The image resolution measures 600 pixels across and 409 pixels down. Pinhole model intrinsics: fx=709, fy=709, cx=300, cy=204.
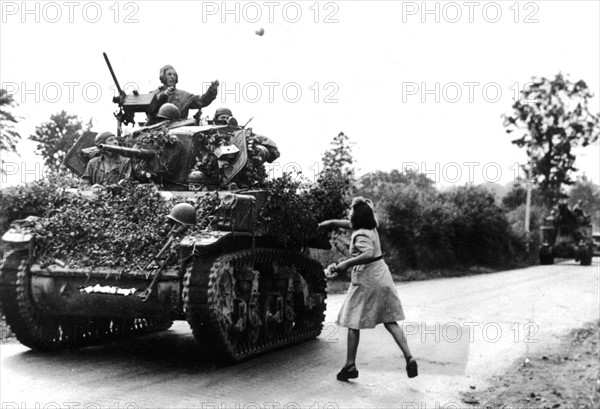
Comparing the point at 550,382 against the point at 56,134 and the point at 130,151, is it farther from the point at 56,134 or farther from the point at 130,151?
the point at 56,134

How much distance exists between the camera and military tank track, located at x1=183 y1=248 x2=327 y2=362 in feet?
→ 22.5

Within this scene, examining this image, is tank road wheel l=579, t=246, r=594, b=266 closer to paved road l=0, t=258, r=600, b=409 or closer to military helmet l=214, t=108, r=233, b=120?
paved road l=0, t=258, r=600, b=409

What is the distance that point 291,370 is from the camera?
7211mm

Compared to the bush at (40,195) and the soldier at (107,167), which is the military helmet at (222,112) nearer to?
the soldier at (107,167)

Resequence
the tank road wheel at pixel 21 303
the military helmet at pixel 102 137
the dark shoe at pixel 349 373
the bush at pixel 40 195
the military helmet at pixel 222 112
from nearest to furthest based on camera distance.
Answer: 1. the dark shoe at pixel 349 373
2. the tank road wheel at pixel 21 303
3. the bush at pixel 40 195
4. the military helmet at pixel 102 137
5. the military helmet at pixel 222 112

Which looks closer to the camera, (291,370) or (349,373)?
(349,373)

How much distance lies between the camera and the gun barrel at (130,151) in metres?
8.26

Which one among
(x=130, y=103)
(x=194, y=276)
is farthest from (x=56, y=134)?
(x=194, y=276)

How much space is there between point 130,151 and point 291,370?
3.24 metres

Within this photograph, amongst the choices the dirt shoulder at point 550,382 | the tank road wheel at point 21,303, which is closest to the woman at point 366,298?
the dirt shoulder at point 550,382

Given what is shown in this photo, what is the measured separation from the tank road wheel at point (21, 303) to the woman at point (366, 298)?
11.0ft

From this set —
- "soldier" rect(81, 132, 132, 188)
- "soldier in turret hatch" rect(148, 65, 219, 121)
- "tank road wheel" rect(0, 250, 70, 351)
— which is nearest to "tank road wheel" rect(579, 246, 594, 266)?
"soldier in turret hatch" rect(148, 65, 219, 121)

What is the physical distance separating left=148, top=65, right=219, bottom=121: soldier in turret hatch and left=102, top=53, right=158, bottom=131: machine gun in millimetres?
112

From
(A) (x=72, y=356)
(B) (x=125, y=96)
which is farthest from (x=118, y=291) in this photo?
(B) (x=125, y=96)
